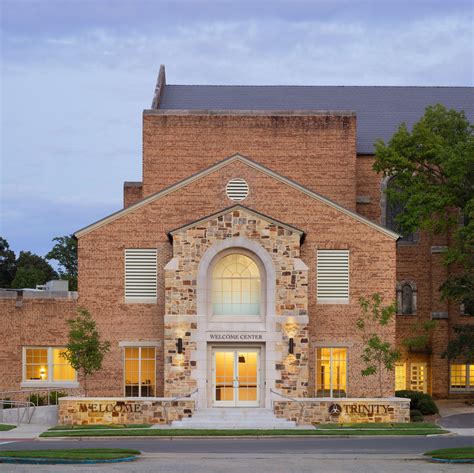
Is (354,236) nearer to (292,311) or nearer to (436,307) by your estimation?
(292,311)

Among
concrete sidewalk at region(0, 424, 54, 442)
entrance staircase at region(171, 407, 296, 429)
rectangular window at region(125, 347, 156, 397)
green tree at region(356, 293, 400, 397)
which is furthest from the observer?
rectangular window at region(125, 347, 156, 397)

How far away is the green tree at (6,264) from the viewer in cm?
11338

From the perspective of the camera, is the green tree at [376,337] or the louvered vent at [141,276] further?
the louvered vent at [141,276]

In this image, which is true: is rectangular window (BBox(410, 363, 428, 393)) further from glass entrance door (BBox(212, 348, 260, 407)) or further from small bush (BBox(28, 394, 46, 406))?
small bush (BBox(28, 394, 46, 406))

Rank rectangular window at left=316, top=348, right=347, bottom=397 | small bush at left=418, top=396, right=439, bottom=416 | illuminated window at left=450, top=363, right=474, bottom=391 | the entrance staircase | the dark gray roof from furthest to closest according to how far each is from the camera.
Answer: the dark gray roof < illuminated window at left=450, top=363, right=474, bottom=391 < small bush at left=418, top=396, right=439, bottom=416 < rectangular window at left=316, top=348, right=347, bottom=397 < the entrance staircase

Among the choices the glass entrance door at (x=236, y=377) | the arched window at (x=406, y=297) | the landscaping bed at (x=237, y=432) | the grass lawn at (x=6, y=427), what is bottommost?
the grass lawn at (x=6, y=427)

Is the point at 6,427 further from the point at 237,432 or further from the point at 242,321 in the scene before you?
the point at 242,321

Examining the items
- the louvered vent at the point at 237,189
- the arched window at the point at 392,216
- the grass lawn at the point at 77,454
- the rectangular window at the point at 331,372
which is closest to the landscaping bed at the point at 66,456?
the grass lawn at the point at 77,454

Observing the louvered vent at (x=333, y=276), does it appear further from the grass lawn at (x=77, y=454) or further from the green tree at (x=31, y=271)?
the green tree at (x=31, y=271)

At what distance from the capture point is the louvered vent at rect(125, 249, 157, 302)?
43.4m

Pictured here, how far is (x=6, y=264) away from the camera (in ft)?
376

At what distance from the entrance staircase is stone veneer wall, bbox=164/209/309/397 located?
136 cm

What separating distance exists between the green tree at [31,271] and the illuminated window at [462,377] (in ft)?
193

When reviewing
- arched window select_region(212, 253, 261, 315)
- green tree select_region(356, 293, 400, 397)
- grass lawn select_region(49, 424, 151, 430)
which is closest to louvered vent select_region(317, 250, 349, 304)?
green tree select_region(356, 293, 400, 397)
